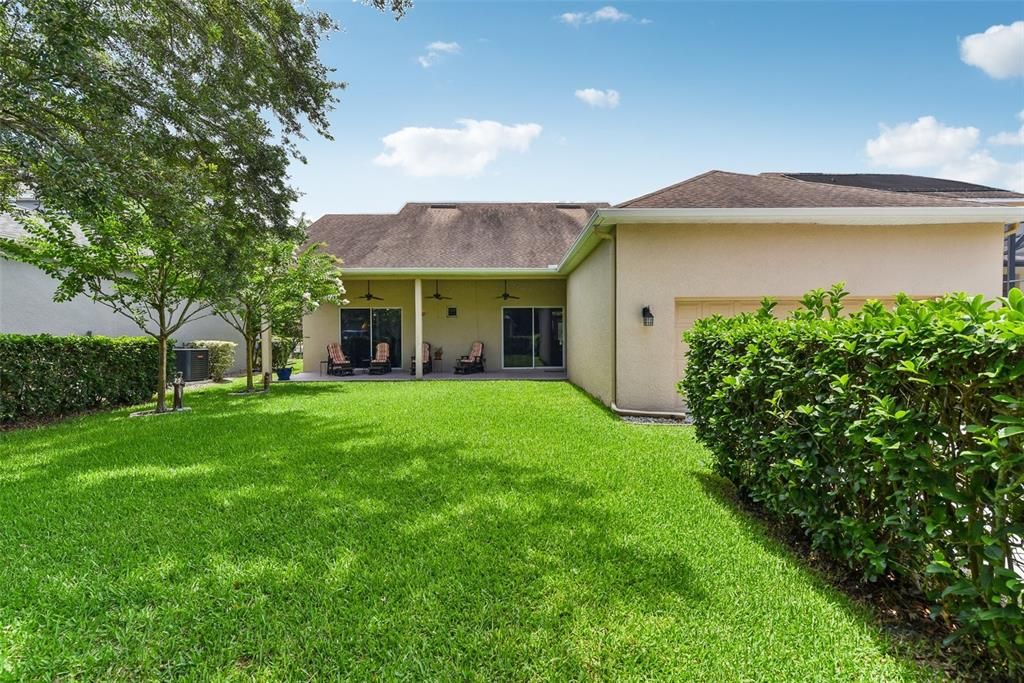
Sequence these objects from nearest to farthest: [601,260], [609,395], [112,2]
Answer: [112,2] < [609,395] < [601,260]

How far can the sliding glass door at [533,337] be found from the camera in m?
15.2

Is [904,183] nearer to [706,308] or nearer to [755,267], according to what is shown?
[755,267]

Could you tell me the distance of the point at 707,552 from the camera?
2.92 metres

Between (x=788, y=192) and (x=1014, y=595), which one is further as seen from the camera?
(x=788, y=192)

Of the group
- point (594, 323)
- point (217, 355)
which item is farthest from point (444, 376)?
point (217, 355)

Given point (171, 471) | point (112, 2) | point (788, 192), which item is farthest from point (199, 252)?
point (788, 192)

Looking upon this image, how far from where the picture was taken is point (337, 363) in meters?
13.6

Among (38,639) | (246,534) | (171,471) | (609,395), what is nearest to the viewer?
(38,639)

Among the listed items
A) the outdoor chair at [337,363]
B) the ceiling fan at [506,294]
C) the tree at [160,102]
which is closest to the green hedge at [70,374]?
the tree at [160,102]

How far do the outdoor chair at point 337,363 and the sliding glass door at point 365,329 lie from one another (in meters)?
0.92

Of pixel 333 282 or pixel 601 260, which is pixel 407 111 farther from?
pixel 601 260

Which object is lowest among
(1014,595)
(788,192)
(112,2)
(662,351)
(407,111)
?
(1014,595)

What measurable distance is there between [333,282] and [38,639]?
10463mm

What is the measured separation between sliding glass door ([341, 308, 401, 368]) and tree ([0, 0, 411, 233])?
19.0 ft
